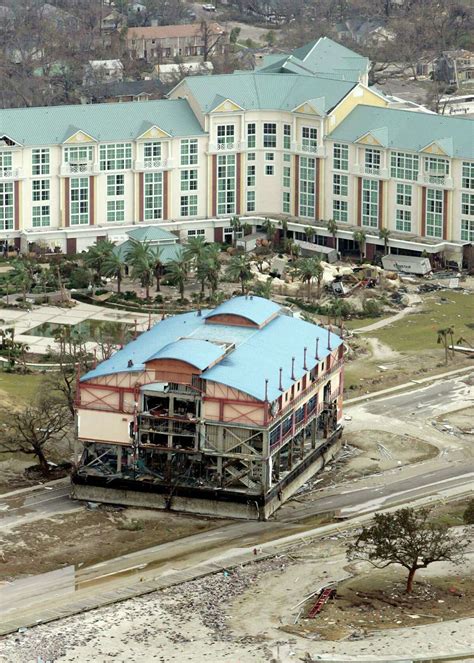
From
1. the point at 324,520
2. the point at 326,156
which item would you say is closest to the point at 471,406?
the point at 324,520

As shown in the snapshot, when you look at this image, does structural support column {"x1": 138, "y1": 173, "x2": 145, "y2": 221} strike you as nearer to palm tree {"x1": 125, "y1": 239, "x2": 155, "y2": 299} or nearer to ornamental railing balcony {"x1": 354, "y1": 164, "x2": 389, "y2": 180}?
palm tree {"x1": 125, "y1": 239, "x2": 155, "y2": 299}

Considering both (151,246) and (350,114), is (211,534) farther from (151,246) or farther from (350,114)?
(350,114)

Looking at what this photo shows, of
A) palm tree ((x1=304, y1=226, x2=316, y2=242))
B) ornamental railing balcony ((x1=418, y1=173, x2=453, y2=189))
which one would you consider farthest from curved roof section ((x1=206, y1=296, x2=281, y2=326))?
palm tree ((x1=304, y1=226, x2=316, y2=242))

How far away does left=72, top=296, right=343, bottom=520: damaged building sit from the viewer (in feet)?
344

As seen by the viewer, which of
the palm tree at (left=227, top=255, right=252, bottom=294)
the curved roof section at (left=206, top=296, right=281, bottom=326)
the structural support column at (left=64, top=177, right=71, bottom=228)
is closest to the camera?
the curved roof section at (left=206, top=296, right=281, bottom=326)

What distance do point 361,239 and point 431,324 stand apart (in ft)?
65.9

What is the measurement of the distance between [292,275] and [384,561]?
58713mm

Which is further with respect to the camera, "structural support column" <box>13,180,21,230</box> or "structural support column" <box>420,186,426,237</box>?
"structural support column" <box>420,186,426,237</box>

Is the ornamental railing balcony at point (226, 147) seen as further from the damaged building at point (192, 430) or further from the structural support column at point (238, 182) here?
the damaged building at point (192, 430)

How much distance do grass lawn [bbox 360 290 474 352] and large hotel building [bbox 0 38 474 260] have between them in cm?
1028

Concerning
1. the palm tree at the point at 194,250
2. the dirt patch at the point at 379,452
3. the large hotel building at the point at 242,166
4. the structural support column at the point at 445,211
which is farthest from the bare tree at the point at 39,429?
the structural support column at the point at 445,211

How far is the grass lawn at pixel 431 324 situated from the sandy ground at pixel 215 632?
44.2 metres

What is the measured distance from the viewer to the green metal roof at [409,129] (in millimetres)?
163125

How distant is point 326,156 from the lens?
170m
